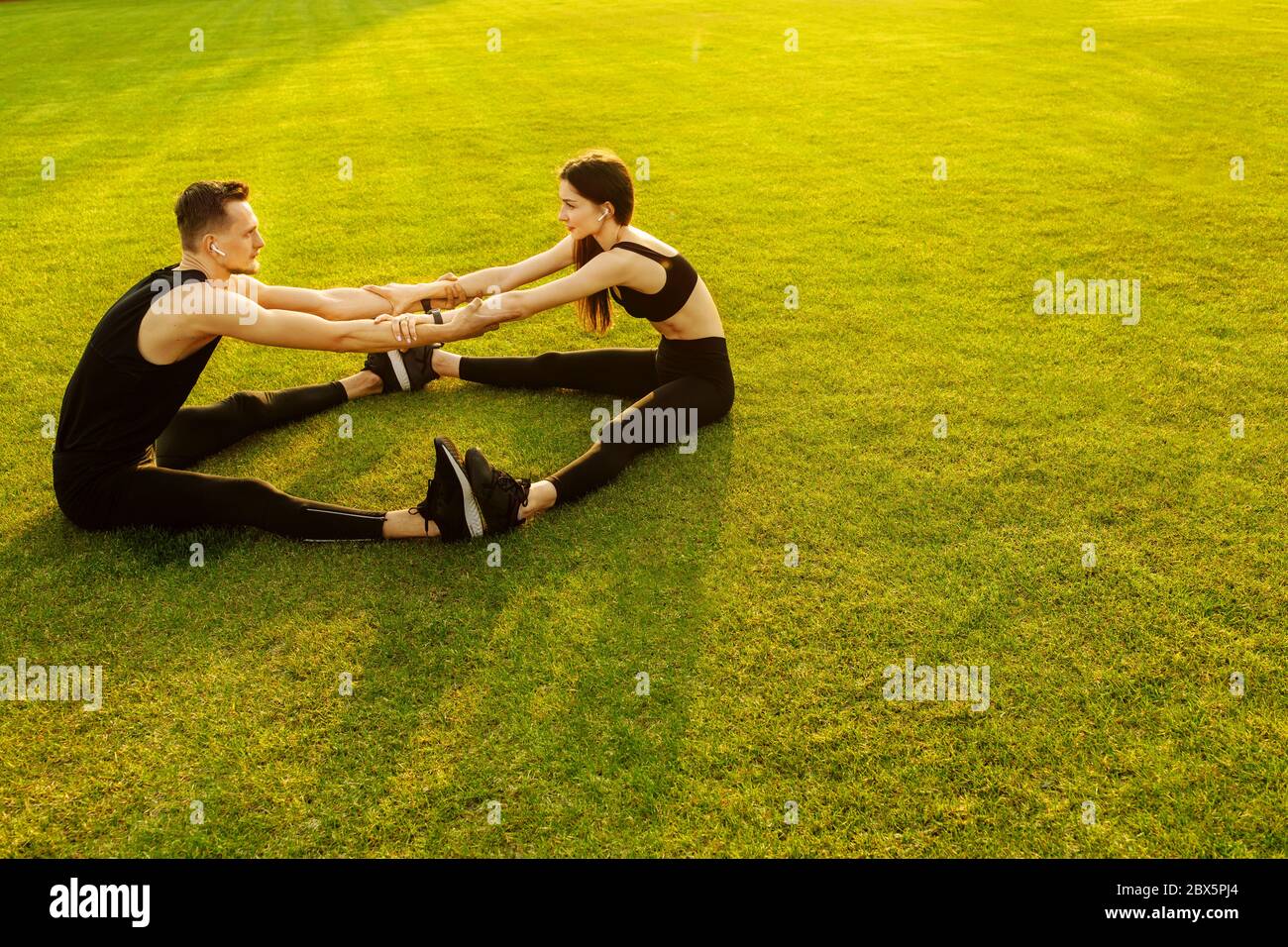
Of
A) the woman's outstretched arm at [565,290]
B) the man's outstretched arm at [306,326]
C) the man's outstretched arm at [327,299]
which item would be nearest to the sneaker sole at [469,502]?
the man's outstretched arm at [306,326]

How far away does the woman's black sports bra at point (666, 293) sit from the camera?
5773mm

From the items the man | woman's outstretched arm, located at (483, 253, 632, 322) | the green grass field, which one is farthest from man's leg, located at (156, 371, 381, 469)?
woman's outstretched arm, located at (483, 253, 632, 322)

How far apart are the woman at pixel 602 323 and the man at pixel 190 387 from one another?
0.92ft

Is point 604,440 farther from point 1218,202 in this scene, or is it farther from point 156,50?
point 156,50

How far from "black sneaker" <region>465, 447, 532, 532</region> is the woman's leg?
5.34 feet

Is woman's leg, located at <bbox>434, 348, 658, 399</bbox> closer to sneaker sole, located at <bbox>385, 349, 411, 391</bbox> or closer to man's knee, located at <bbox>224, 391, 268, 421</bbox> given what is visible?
sneaker sole, located at <bbox>385, 349, 411, 391</bbox>

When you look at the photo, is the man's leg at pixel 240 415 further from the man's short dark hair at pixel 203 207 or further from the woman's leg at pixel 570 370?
the man's short dark hair at pixel 203 207

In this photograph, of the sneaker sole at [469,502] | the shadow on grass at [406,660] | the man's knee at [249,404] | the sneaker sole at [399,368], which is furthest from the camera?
the sneaker sole at [399,368]

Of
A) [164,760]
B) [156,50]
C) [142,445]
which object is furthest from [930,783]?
[156,50]

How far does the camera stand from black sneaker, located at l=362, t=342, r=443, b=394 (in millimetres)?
6672

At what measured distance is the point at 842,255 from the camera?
8859 mm

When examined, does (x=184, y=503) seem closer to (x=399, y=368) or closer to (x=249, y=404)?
(x=249, y=404)
